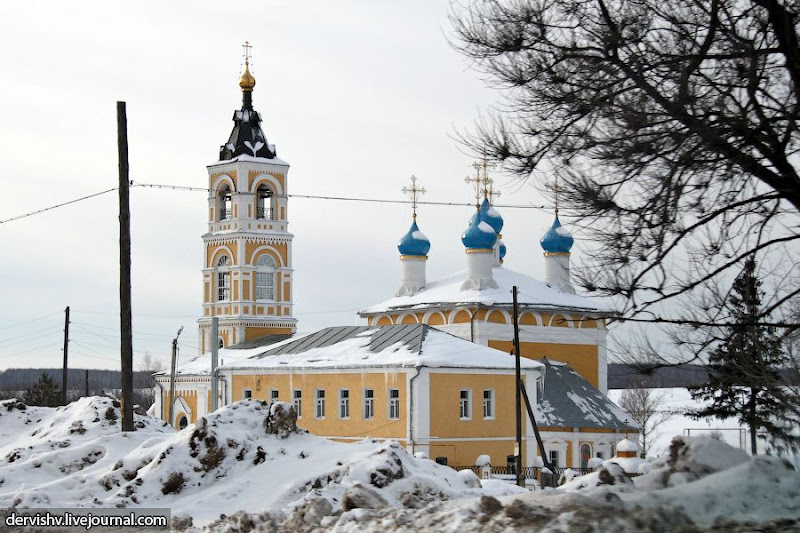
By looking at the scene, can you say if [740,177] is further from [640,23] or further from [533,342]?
[533,342]

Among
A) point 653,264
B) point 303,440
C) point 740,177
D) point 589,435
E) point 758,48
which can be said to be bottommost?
point 589,435

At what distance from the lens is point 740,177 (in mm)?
9234

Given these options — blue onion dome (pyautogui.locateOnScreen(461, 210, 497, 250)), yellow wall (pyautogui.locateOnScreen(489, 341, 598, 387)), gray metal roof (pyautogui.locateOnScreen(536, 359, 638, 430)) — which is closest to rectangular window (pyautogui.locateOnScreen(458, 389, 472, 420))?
gray metal roof (pyautogui.locateOnScreen(536, 359, 638, 430))

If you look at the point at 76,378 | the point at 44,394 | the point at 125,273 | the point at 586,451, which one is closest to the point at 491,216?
the point at 586,451

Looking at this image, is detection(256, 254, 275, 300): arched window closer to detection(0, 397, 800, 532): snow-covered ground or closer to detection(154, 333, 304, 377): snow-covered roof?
detection(154, 333, 304, 377): snow-covered roof

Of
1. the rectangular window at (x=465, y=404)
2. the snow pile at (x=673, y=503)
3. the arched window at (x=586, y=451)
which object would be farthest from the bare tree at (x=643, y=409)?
the snow pile at (x=673, y=503)

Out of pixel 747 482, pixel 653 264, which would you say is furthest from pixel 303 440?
pixel 747 482

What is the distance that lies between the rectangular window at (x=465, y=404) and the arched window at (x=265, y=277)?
756 inches

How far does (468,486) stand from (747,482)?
6.92 m

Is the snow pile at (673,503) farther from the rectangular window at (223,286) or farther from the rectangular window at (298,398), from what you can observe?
the rectangular window at (223,286)

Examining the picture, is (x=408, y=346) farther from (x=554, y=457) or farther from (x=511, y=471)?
(x=554, y=457)

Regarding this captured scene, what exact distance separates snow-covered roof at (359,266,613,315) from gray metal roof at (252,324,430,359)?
14.5ft

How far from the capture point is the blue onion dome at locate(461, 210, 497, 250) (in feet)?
138

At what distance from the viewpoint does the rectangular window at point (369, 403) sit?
3409 cm
